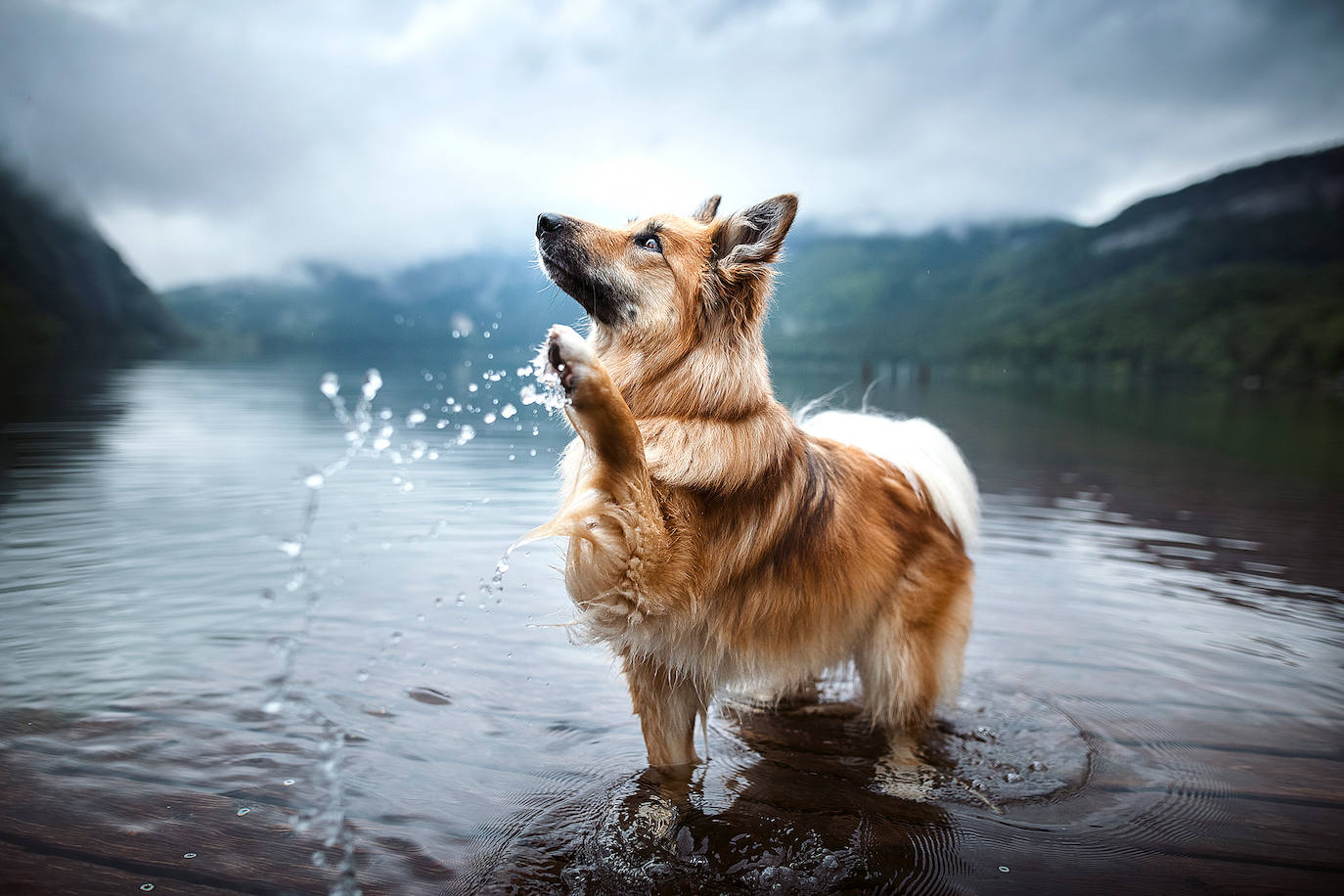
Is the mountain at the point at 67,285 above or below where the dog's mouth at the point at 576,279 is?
above

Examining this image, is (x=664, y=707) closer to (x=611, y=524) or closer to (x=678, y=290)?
(x=611, y=524)

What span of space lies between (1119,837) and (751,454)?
2.26m

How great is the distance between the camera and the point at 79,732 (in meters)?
3.43

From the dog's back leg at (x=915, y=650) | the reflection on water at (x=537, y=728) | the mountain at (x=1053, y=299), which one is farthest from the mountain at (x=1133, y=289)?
the dog's back leg at (x=915, y=650)

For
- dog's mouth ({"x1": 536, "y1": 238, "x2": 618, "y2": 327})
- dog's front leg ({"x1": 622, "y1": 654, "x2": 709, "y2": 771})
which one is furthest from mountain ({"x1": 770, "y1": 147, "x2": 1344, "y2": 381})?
dog's front leg ({"x1": 622, "y1": 654, "x2": 709, "y2": 771})

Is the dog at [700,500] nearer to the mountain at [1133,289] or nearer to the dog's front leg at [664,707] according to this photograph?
the dog's front leg at [664,707]

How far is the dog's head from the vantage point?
306 cm

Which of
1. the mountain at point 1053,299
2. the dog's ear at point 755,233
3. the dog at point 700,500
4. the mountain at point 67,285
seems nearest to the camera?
the dog at point 700,500

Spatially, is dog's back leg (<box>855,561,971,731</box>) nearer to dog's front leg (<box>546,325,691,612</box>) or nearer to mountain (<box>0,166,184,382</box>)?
dog's front leg (<box>546,325,691,612</box>)

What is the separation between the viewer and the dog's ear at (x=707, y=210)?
12.2 ft

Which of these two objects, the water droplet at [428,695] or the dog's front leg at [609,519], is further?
the water droplet at [428,695]

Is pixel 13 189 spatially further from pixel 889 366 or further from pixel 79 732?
pixel 79 732

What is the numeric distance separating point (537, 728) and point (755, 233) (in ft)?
8.85

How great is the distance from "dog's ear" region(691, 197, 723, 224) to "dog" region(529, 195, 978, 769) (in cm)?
2
